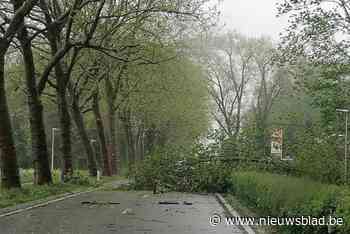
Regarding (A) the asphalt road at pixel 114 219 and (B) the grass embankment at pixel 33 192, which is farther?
(B) the grass embankment at pixel 33 192

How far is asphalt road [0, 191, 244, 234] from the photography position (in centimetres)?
1308

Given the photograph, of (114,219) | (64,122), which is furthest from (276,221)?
(64,122)

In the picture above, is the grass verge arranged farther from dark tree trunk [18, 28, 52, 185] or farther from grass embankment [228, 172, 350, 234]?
grass embankment [228, 172, 350, 234]

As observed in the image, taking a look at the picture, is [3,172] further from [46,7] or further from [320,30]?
[320,30]

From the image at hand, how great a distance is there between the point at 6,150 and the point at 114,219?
889 cm

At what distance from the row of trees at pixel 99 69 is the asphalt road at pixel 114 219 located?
588 cm

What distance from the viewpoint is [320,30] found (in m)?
28.9

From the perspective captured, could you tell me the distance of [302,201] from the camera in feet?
35.2

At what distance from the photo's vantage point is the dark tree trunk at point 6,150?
75.2 ft

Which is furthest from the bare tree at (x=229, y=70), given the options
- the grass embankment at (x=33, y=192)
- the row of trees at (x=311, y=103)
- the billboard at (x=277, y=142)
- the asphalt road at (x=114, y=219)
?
the asphalt road at (x=114, y=219)

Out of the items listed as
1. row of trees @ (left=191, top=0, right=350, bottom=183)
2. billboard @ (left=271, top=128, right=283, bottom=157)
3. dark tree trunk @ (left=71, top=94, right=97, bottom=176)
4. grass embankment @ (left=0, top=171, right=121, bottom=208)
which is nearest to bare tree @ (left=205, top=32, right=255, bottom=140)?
row of trees @ (left=191, top=0, right=350, bottom=183)

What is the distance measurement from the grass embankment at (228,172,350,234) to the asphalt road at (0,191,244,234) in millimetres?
1063

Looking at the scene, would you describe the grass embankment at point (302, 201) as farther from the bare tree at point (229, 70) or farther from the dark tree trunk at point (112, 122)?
the bare tree at point (229, 70)

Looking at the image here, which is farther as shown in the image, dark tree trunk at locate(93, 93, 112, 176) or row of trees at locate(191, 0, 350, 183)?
dark tree trunk at locate(93, 93, 112, 176)
